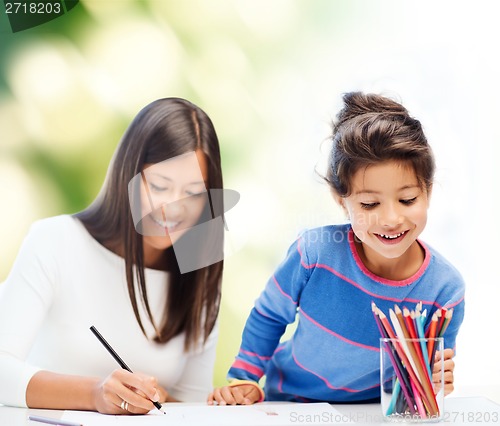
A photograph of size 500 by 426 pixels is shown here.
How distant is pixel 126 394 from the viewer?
0.99m

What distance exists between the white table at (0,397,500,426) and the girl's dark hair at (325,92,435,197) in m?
0.32

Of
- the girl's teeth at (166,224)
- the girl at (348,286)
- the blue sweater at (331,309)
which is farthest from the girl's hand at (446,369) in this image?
the girl's teeth at (166,224)

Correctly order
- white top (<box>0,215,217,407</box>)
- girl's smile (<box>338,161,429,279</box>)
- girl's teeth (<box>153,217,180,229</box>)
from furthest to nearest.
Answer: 1. girl's teeth (<box>153,217,180,229</box>)
2. white top (<box>0,215,217,407</box>)
3. girl's smile (<box>338,161,429,279</box>)

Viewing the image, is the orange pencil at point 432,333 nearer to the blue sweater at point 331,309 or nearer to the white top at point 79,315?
the blue sweater at point 331,309

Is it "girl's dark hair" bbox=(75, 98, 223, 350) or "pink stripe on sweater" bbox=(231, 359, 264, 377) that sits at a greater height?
"girl's dark hair" bbox=(75, 98, 223, 350)

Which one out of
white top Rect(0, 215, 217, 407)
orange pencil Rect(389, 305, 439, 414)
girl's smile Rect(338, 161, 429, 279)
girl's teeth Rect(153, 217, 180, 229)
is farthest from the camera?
girl's teeth Rect(153, 217, 180, 229)

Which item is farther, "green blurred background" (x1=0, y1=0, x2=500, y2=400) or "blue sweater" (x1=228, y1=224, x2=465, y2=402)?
"green blurred background" (x1=0, y1=0, x2=500, y2=400)

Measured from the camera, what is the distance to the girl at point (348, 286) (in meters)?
1.07

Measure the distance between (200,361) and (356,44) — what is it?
0.62 meters

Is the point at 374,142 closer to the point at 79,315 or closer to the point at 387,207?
the point at 387,207

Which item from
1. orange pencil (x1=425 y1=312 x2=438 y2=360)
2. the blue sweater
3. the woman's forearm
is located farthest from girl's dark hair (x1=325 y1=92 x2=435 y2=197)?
the woman's forearm

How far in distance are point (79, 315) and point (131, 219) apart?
0.59ft

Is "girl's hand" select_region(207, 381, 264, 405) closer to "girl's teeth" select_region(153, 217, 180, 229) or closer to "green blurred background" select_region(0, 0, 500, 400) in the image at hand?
"green blurred background" select_region(0, 0, 500, 400)

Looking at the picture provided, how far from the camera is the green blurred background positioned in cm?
124
